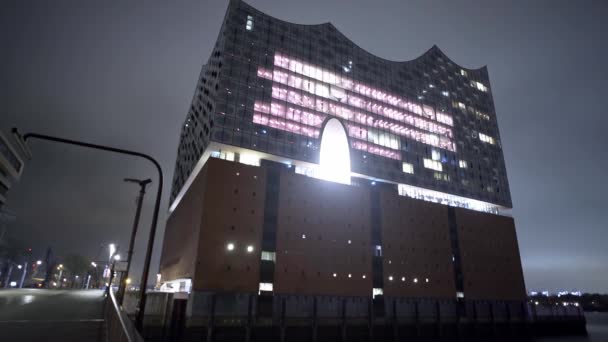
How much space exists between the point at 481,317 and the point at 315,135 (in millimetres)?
44989

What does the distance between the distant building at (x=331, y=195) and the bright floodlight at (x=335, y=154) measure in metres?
0.21

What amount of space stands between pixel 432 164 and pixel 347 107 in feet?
73.7

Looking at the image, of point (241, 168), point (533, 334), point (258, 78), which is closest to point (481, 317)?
point (533, 334)

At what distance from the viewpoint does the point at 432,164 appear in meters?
71.4

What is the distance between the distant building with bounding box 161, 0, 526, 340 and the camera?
45.8 metres

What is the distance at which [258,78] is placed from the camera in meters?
57.2

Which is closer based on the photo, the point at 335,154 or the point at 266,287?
the point at 266,287

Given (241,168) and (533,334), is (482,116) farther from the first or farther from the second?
(241,168)

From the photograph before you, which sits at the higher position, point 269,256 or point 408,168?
point 408,168

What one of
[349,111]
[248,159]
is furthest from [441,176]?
[248,159]

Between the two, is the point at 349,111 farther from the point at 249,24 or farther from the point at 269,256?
the point at 269,256

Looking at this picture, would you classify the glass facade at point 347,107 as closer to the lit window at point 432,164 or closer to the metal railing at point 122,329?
the lit window at point 432,164

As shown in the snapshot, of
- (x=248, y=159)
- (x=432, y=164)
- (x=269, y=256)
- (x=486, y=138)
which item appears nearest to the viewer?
(x=269, y=256)

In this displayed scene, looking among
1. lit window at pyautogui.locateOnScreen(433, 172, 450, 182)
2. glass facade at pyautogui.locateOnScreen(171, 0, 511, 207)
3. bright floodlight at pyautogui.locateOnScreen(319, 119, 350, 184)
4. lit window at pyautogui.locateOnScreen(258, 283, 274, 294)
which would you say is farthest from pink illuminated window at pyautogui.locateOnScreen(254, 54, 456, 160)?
lit window at pyautogui.locateOnScreen(258, 283, 274, 294)
